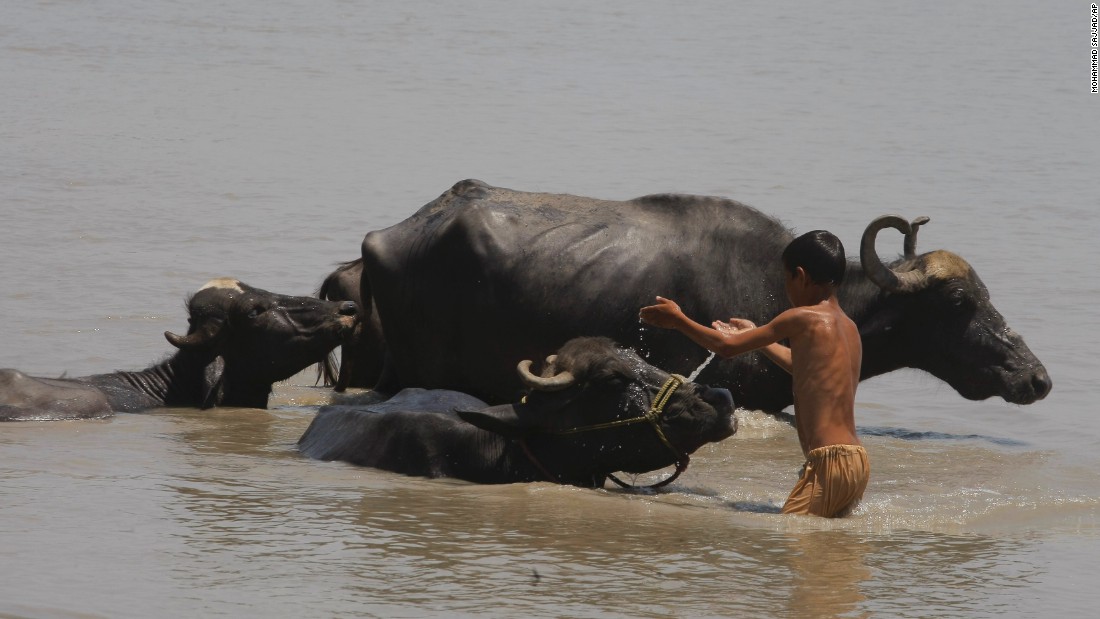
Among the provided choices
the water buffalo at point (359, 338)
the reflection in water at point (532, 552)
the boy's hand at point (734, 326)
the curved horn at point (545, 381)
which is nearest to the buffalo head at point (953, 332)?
the boy's hand at point (734, 326)

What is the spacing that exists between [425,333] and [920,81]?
17979 mm

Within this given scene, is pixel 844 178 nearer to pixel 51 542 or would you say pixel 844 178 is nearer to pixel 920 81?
pixel 920 81

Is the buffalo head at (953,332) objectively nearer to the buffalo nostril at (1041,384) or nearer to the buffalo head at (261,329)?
the buffalo nostril at (1041,384)

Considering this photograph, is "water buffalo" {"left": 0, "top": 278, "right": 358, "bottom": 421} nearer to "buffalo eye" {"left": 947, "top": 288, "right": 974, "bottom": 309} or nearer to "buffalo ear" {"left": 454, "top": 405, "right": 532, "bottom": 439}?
"buffalo ear" {"left": 454, "top": 405, "right": 532, "bottom": 439}

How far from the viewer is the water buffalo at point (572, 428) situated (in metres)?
7.54

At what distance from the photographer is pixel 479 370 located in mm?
9656

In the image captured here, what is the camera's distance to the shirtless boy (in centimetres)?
730

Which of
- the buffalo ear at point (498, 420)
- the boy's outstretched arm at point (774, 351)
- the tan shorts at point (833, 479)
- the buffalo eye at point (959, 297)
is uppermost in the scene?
the buffalo eye at point (959, 297)

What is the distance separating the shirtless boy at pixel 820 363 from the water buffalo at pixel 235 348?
3189mm

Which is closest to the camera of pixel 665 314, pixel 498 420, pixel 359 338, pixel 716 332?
pixel 665 314

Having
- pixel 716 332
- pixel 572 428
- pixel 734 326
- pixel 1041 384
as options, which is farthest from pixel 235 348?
pixel 1041 384

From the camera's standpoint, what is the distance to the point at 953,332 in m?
9.95

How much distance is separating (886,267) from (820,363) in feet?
8.60

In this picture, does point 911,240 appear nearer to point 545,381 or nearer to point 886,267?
point 886,267
